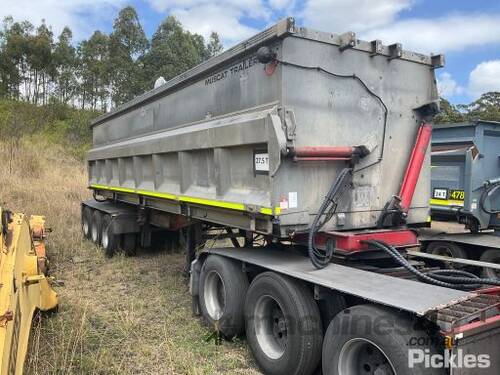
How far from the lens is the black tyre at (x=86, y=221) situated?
1013 cm

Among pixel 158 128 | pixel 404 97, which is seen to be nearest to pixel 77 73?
pixel 158 128

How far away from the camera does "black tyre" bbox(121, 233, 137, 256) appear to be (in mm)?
8625

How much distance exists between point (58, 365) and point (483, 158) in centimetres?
563

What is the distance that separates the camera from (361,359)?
3162mm

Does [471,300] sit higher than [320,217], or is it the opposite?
[320,217]

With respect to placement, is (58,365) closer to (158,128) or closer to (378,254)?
(378,254)

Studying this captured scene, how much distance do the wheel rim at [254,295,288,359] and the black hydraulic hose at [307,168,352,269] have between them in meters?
0.52

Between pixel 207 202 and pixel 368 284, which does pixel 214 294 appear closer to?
pixel 207 202

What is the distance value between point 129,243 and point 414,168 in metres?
5.68

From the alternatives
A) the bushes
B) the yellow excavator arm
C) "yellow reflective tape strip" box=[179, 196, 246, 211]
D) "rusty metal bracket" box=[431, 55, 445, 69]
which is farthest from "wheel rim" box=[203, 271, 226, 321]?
the bushes

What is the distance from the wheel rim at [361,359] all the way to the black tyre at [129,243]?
20.0 ft

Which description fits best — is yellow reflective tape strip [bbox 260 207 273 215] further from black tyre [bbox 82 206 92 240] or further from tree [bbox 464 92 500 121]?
tree [bbox 464 92 500 121]

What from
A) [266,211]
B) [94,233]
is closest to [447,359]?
[266,211]

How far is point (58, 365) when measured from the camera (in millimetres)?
3824
